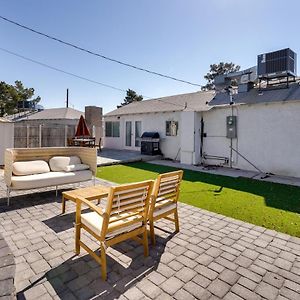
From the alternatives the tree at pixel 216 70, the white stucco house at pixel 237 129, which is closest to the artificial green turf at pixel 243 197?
the white stucco house at pixel 237 129

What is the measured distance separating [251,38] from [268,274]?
10126 mm

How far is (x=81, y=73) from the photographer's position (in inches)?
603

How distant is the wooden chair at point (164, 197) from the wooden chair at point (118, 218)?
32 centimetres

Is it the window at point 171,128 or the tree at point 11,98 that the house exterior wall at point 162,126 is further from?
the tree at point 11,98

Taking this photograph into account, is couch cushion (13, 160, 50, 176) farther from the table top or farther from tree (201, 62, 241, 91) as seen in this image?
tree (201, 62, 241, 91)

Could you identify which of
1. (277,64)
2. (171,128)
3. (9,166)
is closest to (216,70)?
(171,128)

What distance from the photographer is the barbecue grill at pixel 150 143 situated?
14.2 meters

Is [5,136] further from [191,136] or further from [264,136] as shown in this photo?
[264,136]

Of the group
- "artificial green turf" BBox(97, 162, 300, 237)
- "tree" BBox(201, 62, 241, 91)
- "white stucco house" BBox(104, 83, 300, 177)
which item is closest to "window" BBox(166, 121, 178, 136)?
"white stucco house" BBox(104, 83, 300, 177)

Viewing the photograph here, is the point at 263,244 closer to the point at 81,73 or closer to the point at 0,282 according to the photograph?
the point at 0,282

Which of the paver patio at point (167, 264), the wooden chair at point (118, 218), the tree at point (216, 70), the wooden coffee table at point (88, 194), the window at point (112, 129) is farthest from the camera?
the tree at point (216, 70)

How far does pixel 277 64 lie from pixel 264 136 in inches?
134

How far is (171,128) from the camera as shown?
1397 cm

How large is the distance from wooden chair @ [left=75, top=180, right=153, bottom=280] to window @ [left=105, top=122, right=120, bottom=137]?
15321 millimetres
